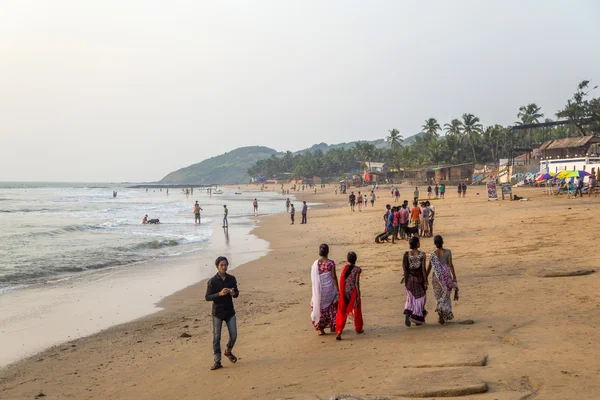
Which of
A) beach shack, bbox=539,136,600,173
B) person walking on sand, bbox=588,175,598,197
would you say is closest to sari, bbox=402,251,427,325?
person walking on sand, bbox=588,175,598,197

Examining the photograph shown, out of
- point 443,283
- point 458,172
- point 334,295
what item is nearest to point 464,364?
point 443,283

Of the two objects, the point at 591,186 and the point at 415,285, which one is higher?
the point at 591,186

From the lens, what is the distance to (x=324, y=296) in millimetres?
7738

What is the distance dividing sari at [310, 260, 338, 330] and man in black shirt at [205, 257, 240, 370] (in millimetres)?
1426

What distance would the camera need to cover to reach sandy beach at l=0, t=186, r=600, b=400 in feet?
17.9

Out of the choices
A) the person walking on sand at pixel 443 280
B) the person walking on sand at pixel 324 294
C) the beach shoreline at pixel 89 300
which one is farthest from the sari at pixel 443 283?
the beach shoreline at pixel 89 300

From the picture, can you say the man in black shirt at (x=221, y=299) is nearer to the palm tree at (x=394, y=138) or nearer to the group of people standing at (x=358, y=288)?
the group of people standing at (x=358, y=288)

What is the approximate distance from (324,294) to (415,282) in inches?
56.2

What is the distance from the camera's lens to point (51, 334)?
9625 millimetres

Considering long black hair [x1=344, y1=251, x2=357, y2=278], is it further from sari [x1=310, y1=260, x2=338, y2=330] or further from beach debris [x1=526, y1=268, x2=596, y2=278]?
beach debris [x1=526, y1=268, x2=596, y2=278]

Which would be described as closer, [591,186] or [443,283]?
[443,283]

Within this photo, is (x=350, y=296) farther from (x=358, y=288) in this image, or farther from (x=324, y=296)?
(x=324, y=296)

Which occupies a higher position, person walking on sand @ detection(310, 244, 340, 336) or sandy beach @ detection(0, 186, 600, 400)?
person walking on sand @ detection(310, 244, 340, 336)

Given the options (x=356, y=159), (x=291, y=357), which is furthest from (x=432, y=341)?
(x=356, y=159)
